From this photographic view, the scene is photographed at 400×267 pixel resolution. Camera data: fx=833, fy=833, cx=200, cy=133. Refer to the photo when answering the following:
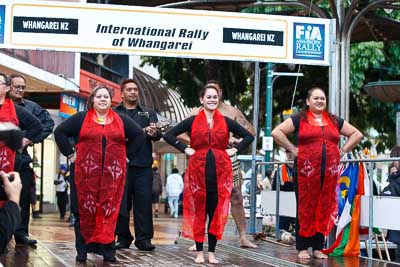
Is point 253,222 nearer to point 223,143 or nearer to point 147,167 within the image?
point 147,167

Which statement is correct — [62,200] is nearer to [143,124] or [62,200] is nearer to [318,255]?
[143,124]

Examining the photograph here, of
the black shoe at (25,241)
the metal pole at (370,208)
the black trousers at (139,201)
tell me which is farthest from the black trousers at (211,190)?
the black shoe at (25,241)

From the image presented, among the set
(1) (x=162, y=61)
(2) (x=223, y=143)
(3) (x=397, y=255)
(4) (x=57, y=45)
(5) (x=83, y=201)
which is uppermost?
(1) (x=162, y=61)

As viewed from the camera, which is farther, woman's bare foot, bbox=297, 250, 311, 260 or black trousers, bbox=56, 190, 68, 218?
black trousers, bbox=56, 190, 68, 218

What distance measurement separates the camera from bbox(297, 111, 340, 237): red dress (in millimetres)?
8938

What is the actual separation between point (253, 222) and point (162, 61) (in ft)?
64.4

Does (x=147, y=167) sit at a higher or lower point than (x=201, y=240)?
higher

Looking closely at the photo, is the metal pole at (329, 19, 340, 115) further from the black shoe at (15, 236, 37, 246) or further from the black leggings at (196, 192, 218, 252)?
the black shoe at (15, 236, 37, 246)

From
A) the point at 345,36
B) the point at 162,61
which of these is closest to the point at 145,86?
the point at 162,61

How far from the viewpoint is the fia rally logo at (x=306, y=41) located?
1155 centimetres

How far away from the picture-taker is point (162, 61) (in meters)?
32.0

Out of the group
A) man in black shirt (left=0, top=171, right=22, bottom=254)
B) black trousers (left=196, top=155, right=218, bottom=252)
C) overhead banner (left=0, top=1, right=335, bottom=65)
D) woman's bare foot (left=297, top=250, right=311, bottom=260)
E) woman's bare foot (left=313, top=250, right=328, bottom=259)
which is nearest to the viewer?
man in black shirt (left=0, top=171, right=22, bottom=254)

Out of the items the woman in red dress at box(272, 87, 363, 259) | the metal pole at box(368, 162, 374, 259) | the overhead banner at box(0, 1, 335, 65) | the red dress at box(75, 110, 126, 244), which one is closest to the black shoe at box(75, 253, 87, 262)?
the red dress at box(75, 110, 126, 244)

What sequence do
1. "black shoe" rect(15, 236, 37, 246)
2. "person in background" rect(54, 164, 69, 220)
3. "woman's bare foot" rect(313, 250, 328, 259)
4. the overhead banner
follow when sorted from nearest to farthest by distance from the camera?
"woman's bare foot" rect(313, 250, 328, 259), "black shoe" rect(15, 236, 37, 246), the overhead banner, "person in background" rect(54, 164, 69, 220)
